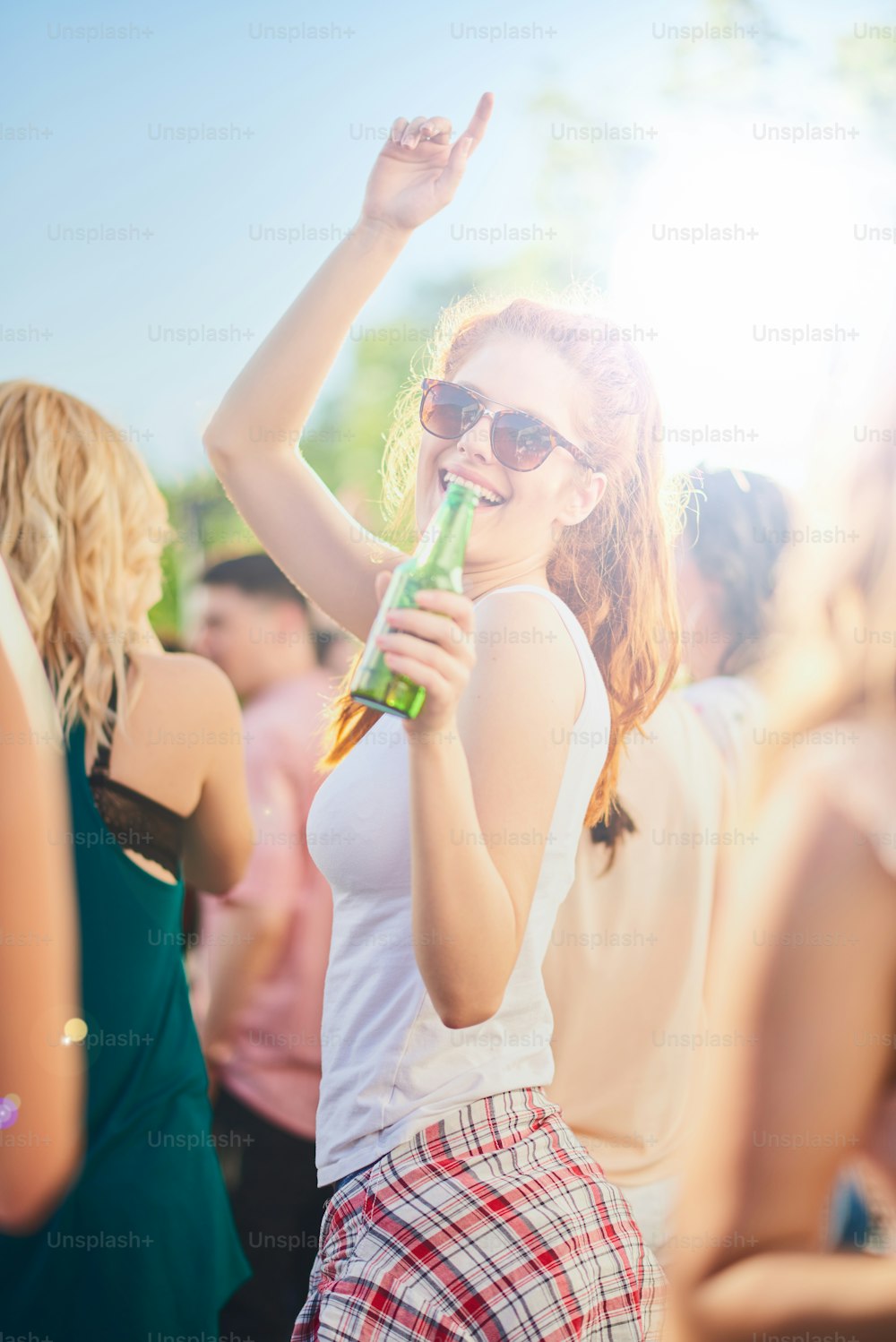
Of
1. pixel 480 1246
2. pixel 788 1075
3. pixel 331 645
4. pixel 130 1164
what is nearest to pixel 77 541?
pixel 331 645

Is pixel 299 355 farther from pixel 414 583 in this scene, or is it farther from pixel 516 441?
pixel 414 583

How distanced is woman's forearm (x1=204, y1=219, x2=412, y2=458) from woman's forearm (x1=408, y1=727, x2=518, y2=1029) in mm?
880

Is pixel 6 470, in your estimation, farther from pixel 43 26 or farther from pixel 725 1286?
pixel 725 1286

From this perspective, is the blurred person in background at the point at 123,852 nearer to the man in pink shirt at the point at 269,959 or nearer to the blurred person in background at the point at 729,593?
the man in pink shirt at the point at 269,959

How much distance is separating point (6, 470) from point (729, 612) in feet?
5.07

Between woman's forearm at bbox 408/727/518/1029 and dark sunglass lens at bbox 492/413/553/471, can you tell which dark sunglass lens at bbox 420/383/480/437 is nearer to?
dark sunglass lens at bbox 492/413/553/471

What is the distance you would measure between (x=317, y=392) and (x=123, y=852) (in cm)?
96

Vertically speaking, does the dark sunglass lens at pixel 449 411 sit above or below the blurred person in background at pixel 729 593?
above

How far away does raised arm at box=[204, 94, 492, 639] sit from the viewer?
6.01 feet

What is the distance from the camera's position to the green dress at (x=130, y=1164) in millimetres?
2035

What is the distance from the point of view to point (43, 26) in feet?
7.69

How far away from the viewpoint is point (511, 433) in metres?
1.76

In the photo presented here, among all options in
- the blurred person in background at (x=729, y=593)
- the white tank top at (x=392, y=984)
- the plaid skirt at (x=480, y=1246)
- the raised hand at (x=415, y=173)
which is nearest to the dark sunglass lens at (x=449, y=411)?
the raised hand at (x=415, y=173)

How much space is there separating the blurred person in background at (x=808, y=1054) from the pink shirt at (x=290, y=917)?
→ 1.33 meters
